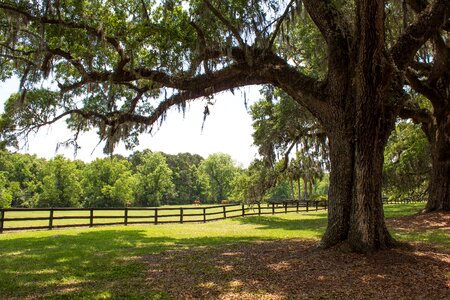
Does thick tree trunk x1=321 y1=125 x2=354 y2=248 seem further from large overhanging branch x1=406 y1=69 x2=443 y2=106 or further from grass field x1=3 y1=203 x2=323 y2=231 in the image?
grass field x1=3 y1=203 x2=323 y2=231

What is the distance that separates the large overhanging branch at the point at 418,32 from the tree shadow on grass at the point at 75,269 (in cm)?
699

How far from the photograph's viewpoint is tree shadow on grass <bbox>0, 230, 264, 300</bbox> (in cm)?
532

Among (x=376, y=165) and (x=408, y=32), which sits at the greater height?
(x=408, y=32)

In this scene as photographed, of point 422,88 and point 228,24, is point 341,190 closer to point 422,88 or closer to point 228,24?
point 228,24

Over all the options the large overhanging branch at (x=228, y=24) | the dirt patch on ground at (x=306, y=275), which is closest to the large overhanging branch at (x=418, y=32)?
the large overhanging branch at (x=228, y=24)

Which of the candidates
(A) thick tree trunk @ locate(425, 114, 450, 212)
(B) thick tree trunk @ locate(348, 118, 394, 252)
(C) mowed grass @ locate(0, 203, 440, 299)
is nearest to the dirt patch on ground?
(B) thick tree trunk @ locate(348, 118, 394, 252)

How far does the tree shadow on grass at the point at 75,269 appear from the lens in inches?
210

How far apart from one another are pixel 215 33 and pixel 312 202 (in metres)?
25.8

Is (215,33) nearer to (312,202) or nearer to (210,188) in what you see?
(312,202)

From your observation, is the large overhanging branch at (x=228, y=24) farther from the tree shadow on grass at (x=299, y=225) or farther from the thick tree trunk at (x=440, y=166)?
the thick tree trunk at (x=440, y=166)

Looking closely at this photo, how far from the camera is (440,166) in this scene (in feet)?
49.1

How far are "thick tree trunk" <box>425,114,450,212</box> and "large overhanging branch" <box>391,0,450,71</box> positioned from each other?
818 centimetres

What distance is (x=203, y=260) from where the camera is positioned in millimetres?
7637

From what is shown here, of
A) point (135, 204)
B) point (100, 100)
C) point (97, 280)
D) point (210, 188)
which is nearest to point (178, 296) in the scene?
point (97, 280)
